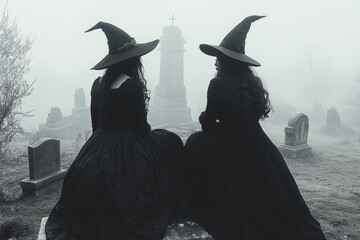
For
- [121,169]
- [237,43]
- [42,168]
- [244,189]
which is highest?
[237,43]

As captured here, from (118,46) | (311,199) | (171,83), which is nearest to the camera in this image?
(118,46)

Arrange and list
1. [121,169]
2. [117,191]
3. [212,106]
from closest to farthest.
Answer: [117,191] < [121,169] < [212,106]

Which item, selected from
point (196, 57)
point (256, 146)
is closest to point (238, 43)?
point (256, 146)

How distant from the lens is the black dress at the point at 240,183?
10.0 feet

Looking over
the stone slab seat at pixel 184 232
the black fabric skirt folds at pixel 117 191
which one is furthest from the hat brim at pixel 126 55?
the stone slab seat at pixel 184 232

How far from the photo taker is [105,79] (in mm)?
3033

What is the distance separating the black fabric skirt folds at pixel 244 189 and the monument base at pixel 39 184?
12.3 feet

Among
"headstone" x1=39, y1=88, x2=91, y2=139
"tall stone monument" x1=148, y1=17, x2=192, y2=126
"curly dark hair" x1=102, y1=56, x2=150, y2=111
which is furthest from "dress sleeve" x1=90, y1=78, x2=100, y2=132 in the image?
"tall stone monument" x1=148, y1=17, x2=192, y2=126

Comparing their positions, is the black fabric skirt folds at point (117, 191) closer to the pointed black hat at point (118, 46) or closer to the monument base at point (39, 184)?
the pointed black hat at point (118, 46)

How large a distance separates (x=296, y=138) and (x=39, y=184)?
25.7 feet

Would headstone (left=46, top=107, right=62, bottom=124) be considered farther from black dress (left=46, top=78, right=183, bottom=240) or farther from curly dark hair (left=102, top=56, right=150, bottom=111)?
curly dark hair (left=102, top=56, right=150, bottom=111)

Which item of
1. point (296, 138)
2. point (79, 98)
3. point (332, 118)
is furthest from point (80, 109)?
point (332, 118)

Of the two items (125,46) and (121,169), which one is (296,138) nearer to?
(125,46)

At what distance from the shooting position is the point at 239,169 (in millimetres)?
3137
